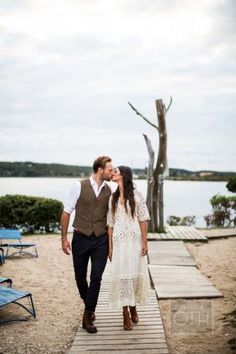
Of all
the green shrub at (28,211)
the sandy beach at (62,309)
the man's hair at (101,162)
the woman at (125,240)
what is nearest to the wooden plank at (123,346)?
the sandy beach at (62,309)

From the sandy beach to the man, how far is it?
0.64 m

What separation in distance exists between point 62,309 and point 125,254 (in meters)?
1.99

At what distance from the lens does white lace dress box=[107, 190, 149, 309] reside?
5.02 m

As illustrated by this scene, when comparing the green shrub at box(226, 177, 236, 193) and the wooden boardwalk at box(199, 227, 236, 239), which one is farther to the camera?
the green shrub at box(226, 177, 236, 193)

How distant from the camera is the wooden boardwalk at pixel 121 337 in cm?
457

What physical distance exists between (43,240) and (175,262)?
5244 mm

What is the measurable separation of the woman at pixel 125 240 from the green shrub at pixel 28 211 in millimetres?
10390

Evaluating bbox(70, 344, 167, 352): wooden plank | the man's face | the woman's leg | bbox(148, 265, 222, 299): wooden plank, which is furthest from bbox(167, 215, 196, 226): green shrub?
bbox(70, 344, 167, 352): wooden plank

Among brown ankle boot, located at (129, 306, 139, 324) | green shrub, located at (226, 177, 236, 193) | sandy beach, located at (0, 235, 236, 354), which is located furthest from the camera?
green shrub, located at (226, 177, 236, 193)

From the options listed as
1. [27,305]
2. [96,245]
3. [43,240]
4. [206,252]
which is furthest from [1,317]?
[43,240]

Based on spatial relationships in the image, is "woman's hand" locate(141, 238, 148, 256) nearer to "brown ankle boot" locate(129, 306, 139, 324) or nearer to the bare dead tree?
"brown ankle boot" locate(129, 306, 139, 324)

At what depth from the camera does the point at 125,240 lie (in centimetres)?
502

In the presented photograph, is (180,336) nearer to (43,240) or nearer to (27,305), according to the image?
(27,305)

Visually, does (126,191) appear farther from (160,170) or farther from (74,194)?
(160,170)
